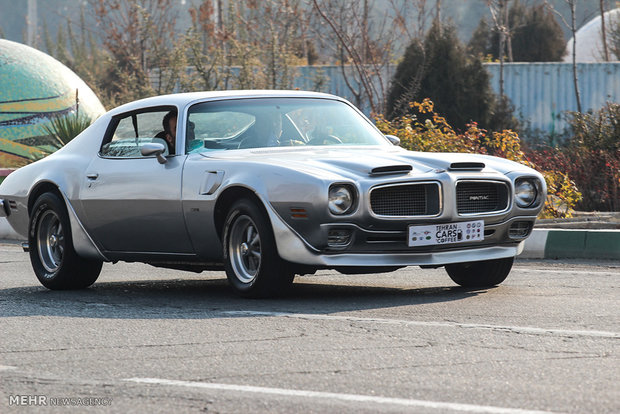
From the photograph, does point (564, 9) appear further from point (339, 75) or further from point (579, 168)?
point (579, 168)

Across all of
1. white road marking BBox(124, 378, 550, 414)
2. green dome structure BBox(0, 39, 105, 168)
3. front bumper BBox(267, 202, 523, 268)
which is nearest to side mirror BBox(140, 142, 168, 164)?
front bumper BBox(267, 202, 523, 268)

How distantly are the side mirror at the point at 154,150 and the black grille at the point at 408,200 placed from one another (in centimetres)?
182

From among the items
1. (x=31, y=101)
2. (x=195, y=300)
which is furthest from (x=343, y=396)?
(x=31, y=101)

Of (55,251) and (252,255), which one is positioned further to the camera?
(55,251)

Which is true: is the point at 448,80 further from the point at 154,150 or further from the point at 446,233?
the point at 446,233

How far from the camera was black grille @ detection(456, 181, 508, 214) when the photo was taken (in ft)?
26.4

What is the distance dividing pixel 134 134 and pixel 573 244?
453 centimetres

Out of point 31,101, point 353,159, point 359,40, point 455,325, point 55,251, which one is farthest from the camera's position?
point 359,40

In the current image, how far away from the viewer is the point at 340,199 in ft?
25.2

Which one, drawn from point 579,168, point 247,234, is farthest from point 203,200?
point 579,168

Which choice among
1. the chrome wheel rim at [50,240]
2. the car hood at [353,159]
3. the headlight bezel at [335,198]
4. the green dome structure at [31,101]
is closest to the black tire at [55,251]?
the chrome wheel rim at [50,240]

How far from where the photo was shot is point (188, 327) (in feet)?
22.8

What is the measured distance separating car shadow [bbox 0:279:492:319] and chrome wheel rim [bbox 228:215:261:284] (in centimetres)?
19

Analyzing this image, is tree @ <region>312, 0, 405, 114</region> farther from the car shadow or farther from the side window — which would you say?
the car shadow
